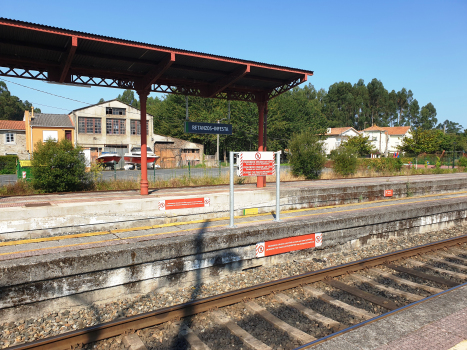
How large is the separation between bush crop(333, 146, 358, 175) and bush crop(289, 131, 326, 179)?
2.79 metres

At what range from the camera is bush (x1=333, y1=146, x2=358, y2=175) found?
78.0 feet

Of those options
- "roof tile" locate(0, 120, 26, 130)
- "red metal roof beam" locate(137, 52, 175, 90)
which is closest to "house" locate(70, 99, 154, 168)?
"roof tile" locate(0, 120, 26, 130)

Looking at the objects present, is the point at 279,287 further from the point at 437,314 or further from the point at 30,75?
the point at 30,75

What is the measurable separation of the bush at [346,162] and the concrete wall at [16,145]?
39.9m

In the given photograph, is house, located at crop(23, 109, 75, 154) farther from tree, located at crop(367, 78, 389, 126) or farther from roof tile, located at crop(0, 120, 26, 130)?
tree, located at crop(367, 78, 389, 126)

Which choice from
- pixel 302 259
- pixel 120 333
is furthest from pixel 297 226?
pixel 120 333

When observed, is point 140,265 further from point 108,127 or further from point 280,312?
point 108,127

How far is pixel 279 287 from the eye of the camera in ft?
18.9

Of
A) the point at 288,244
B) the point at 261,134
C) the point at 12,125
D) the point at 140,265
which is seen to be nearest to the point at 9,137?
the point at 12,125

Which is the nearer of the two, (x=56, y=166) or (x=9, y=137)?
(x=56, y=166)

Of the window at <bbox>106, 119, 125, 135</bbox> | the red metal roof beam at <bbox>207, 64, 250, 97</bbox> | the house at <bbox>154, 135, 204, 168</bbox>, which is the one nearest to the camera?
the red metal roof beam at <bbox>207, 64, 250, 97</bbox>

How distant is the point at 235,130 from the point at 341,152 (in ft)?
94.2

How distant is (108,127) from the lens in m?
42.3

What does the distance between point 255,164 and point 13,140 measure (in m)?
45.7
